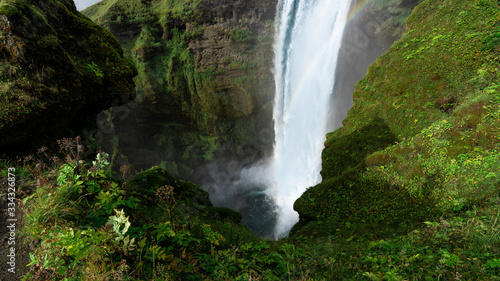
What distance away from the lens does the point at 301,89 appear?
2092cm

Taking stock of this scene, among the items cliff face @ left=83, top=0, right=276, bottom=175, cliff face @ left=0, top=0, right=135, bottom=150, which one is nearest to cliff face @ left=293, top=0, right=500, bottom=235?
cliff face @ left=0, top=0, right=135, bottom=150

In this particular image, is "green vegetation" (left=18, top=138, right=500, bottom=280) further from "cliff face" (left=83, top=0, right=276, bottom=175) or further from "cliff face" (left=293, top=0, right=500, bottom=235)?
"cliff face" (left=83, top=0, right=276, bottom=175)

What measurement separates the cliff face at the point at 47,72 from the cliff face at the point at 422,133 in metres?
7.19

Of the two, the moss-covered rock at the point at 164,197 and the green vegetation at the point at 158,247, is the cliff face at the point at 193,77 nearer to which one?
the moss-covered rock at the point at 164,197

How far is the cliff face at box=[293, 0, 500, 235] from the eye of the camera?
468 centimetres

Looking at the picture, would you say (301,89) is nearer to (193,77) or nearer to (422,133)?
(193,77)

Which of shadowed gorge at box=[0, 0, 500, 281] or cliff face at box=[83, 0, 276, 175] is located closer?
shadowed gorge at box=[0, 0, 500, 281]

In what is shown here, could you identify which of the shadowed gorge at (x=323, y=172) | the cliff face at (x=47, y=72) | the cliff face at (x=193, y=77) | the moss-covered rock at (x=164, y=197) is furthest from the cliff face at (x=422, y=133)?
the cliff face at (x=193, y=77)

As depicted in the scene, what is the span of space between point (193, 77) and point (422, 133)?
2671 cm

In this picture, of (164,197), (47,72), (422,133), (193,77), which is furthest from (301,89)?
(164,197)

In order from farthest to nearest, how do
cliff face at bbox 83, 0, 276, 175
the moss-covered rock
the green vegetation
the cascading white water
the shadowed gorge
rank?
cliff face at bbox 83, 0, 276, 175
the cascading white water
the moss-covered rock
the shadowed gorge
the green vegetation

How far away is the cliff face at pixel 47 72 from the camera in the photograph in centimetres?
449

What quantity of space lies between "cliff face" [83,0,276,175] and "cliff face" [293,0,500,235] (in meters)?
20.7

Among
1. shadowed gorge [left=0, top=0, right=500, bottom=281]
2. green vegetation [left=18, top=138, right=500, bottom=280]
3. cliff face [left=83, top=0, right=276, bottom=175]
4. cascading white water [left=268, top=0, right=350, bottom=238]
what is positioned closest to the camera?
green vegetation [left=18, top=138, right=500, bottom=280]
